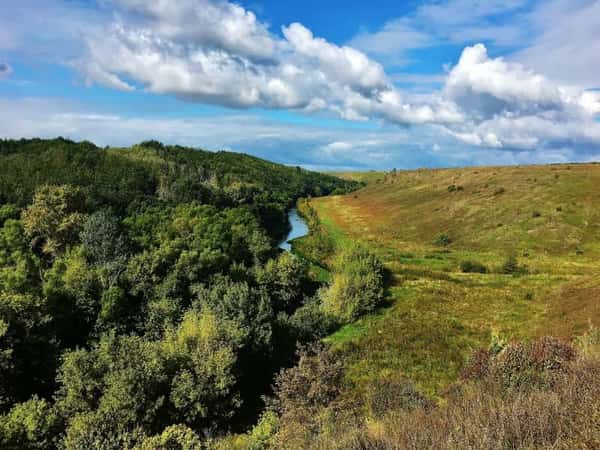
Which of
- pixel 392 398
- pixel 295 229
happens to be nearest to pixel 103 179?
pixel 295 229

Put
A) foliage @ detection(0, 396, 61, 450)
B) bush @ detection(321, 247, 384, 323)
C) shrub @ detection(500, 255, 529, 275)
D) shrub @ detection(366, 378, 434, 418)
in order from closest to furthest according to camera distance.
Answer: shrub @ detection(366, 378, 434, 418)
foliage @ detection(0, 396, 61, 450)
bush @ detection(321, 247, 384, 323)
shrub @ detection(500, 255, 529, 275)

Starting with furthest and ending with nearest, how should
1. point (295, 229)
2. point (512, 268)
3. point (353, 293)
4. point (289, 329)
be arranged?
point (295, 229) → point (512, 268) → point (353, 293) → point (289, 329)

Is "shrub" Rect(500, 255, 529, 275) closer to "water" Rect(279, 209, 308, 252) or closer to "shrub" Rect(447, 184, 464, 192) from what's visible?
"water" Rect(279, 209, 308, 252)

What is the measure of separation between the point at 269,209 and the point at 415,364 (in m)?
104

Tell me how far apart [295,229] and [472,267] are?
234ft

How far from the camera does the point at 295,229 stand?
133m

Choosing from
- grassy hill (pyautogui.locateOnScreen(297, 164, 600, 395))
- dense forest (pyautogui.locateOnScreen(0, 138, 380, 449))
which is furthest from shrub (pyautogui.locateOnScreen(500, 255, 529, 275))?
dense forest (pyautogui.locateOnScreen(0, 138, 380, 449))

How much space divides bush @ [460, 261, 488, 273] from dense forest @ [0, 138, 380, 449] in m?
27.1

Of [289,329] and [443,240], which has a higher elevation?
[443,240]

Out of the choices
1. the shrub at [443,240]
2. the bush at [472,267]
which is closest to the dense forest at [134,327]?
the bush at [472,267]

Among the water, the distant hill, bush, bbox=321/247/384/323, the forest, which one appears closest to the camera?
the forest

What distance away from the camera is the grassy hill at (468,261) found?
130 feet

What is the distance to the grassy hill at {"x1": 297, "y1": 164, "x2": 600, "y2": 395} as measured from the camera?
39.7 metres

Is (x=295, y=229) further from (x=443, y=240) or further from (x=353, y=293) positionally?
(x=353, y=293)
